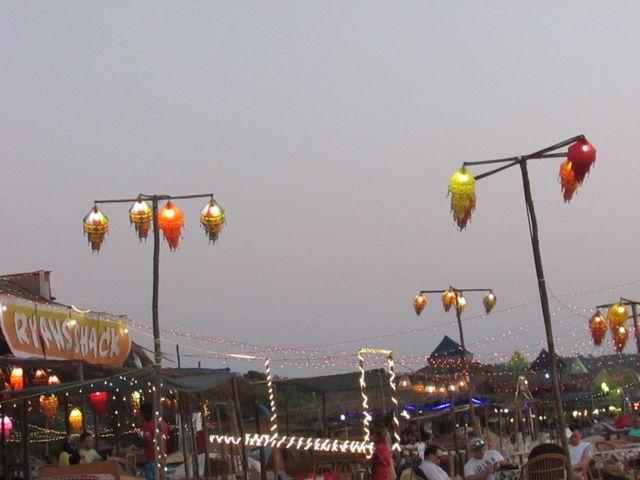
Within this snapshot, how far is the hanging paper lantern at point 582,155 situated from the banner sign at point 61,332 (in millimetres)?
9986

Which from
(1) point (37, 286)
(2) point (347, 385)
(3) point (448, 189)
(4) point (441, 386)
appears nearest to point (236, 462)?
(2) point (347, 385)

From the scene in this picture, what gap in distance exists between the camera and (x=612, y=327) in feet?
97.7

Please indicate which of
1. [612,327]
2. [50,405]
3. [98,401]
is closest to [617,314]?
[612,327]

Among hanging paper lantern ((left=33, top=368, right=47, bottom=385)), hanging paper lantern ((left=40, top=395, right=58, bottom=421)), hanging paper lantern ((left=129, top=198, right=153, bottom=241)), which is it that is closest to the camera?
hanging paper lantern ((left=129, top=198, right=153, bottom=241))

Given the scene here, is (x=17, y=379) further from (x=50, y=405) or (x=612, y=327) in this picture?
(x=612, y=327)

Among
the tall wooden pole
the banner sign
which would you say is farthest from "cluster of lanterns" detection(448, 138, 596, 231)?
the banner sign

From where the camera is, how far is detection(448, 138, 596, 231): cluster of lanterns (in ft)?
41.8

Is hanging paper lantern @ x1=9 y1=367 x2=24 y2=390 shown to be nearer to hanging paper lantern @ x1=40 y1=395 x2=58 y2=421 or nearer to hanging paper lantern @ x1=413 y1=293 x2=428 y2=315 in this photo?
hanging paper lantern @ x1=40 y1=395 x2=58 y2=421

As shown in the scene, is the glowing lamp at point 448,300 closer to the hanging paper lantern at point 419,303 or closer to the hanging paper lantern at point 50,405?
the hanging paper lantern at point 419,303

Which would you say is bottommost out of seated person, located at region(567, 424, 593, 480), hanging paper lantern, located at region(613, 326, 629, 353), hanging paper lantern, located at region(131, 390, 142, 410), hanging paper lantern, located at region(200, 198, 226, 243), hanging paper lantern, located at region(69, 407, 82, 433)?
seated person, located at region(567, 424, 593, 480)

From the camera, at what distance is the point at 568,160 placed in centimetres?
1301

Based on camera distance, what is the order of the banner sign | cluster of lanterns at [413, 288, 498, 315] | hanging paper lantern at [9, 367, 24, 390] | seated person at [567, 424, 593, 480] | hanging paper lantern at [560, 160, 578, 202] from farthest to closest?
cluster of lanterns at [413, 288, 498, 315] → hanging paper lantern at [9, 367, 24, 390] → the banner sign → seated person at [567, 424, 593, 480] → hanging paper lantern at [560, 160, 578, 202]

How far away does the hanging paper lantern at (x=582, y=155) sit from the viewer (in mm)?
12734

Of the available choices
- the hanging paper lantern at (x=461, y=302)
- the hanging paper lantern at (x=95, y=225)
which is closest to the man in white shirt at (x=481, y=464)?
the hanging paper lantern at (x=95, y=225)
